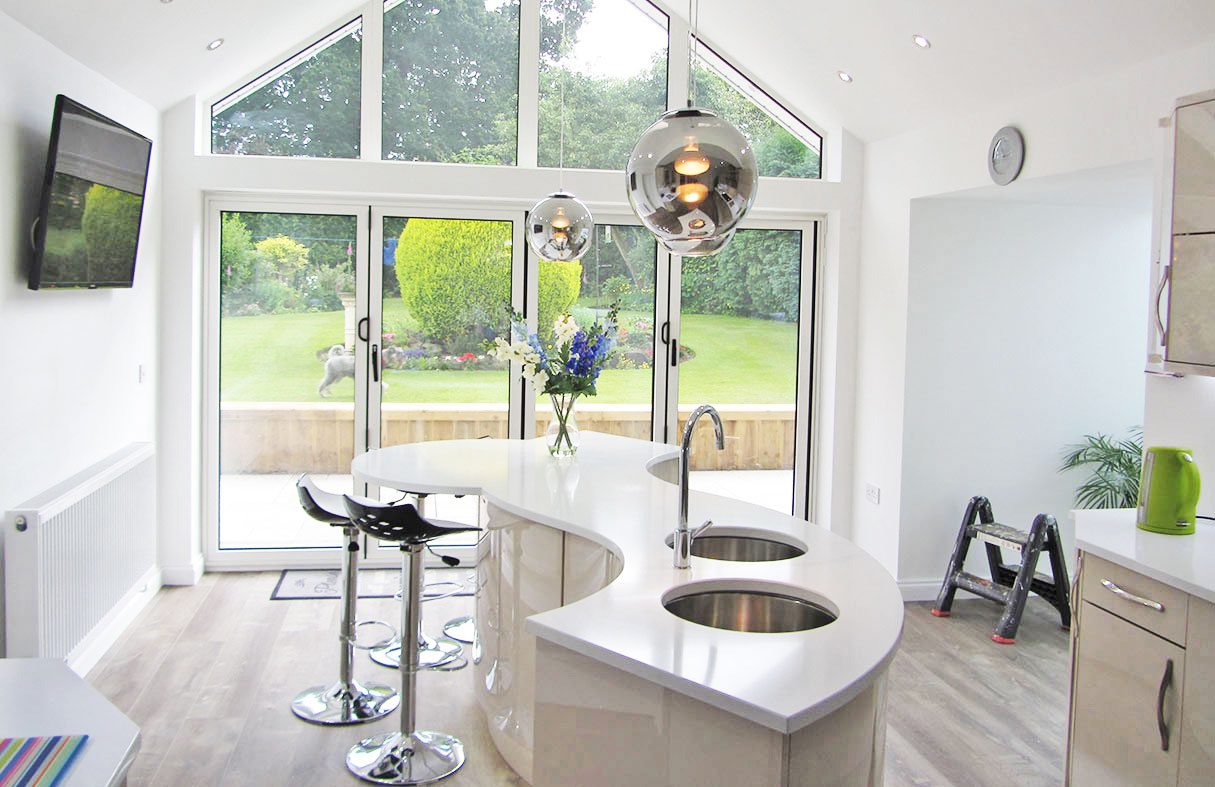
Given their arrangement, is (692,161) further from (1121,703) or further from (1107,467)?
(1107,467)

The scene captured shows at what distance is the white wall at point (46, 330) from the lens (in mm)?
3539

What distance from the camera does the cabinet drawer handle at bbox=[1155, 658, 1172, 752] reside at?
8.82ft

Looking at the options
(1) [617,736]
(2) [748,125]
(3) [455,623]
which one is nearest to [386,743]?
(3) [455,623]

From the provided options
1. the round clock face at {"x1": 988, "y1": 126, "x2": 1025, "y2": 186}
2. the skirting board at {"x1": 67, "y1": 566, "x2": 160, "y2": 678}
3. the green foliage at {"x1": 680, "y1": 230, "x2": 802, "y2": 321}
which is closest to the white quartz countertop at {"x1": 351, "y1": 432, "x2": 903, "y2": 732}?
the skirting board at {"x1": 67, "y1": 566, "x2": 160, "y2": 678}

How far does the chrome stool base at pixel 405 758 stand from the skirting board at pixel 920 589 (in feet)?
9.48

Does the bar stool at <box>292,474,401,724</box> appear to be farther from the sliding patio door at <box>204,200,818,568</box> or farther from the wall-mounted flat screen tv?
the sliding patio door at <box>204,200,818,568</box>

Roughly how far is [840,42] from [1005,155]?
39.1 inches

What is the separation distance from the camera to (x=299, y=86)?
5629 millimetres

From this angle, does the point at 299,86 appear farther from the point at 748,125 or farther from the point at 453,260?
the point at 748,125

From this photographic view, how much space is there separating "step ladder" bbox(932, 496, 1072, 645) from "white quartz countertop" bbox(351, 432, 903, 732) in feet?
6.81

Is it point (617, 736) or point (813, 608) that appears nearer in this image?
point (617, 736)

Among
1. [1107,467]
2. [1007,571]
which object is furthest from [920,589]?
[1107,467]

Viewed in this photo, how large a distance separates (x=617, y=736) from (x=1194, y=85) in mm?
3125

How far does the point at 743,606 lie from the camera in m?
2.46
